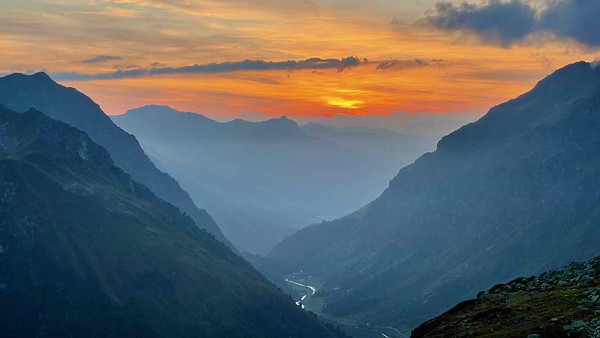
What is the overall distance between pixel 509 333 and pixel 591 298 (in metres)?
15.3

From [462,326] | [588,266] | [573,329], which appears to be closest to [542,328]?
[573,329]

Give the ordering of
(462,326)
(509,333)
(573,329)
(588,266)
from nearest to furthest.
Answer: (573,329)
(509,333)
(462,326)
(588,266)

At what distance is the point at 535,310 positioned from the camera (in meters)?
110

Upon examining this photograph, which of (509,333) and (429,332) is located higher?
(509,333)

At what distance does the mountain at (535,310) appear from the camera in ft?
314

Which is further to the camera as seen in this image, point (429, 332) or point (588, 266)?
point (588, 266)

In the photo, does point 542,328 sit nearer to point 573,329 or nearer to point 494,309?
point 573,329

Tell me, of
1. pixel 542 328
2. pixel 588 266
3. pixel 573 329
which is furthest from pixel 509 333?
pixel 588 266

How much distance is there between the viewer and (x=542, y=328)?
96750mm

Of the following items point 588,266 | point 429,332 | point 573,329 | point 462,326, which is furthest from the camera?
point 588,266

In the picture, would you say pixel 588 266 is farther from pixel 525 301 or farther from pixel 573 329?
pixel 573 329

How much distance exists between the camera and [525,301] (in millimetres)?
119438

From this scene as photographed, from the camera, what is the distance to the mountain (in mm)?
95725

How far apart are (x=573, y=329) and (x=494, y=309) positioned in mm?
29563
